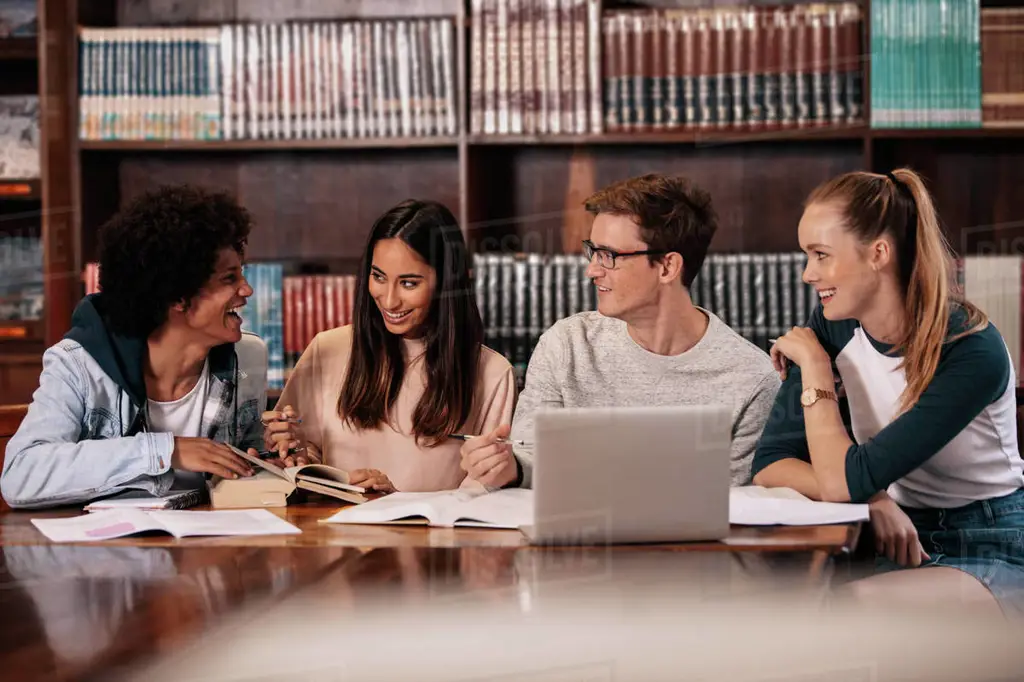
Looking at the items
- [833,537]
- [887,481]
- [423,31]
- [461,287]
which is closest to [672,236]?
[461,287]

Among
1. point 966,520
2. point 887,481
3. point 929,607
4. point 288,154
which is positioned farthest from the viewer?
point 288,154

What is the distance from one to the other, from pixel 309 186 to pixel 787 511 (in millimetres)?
1952

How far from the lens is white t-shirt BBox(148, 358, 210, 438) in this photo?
1837 mm

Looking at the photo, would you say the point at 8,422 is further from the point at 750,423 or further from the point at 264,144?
the point at 750,423

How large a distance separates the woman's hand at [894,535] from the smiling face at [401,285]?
87cm

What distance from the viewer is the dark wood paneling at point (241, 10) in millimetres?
2958

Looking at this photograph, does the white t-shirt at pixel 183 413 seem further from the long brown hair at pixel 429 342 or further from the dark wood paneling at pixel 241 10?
the dark wood paneling at pixel 241 10

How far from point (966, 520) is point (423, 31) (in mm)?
1717

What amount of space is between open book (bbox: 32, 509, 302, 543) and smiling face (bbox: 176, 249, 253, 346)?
442mm

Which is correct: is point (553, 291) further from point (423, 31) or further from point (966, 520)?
point (966, 520)

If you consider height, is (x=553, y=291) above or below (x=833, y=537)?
above

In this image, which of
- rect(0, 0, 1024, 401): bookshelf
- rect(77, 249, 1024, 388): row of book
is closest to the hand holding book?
rect(77, 249, 1024, 388): row of book

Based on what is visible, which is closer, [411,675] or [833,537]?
[411,675]

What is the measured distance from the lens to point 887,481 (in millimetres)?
1515
